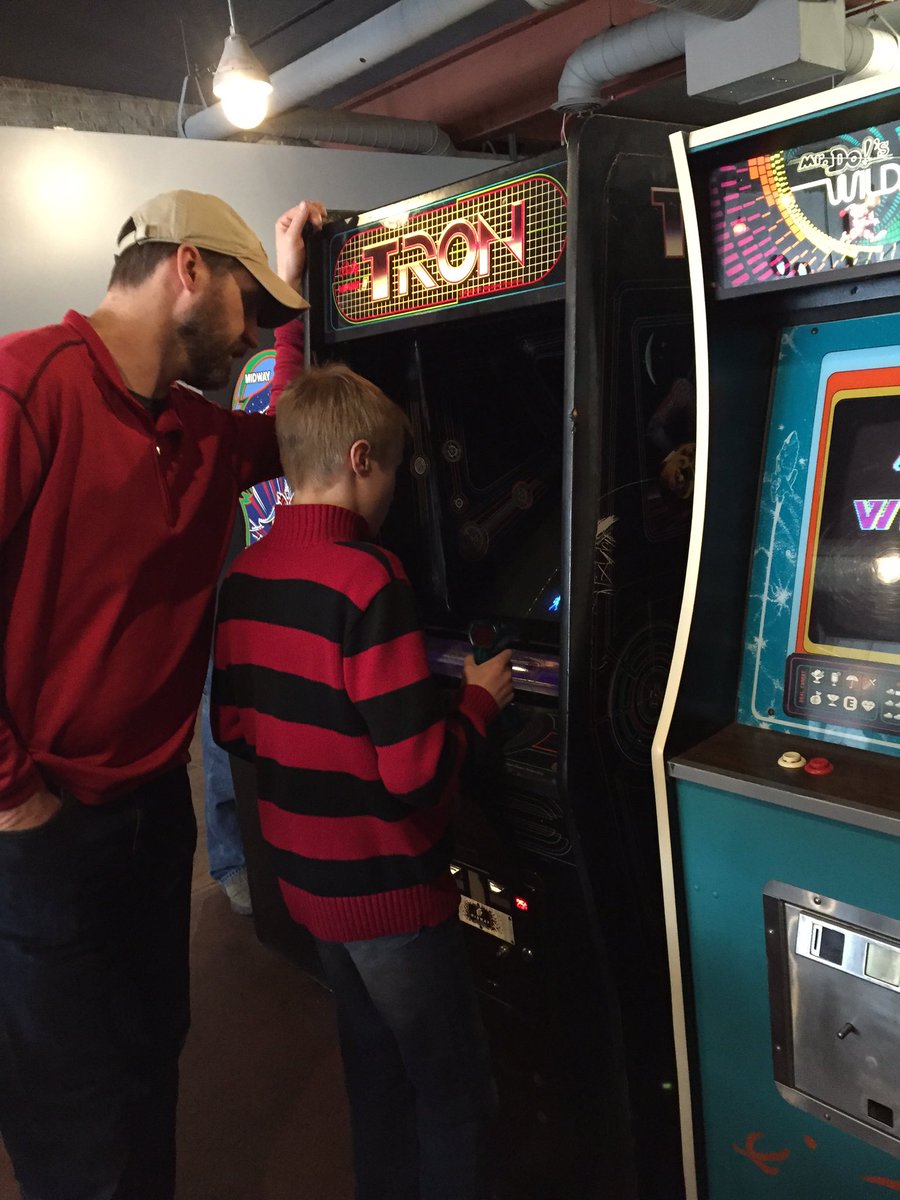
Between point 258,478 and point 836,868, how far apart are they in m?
1.19

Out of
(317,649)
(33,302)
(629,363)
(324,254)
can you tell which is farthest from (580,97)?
(317,649)

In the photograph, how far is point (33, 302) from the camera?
4.73 metres

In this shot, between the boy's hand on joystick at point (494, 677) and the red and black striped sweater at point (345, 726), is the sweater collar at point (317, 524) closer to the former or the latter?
the red and black striped sweater at point (345, 726)

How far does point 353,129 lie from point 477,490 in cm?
539

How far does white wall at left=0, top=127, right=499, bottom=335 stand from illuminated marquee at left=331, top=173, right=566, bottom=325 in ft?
11.7

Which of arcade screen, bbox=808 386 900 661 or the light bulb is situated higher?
the light bulb

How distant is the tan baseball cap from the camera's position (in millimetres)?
1493

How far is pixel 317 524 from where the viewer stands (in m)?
1.40

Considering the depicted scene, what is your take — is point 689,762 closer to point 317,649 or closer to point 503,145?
point 317,649

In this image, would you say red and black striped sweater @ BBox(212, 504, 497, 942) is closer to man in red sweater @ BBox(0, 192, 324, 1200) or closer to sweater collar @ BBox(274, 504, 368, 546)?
sweater collar @ BBox(274, 504, 368, 546)

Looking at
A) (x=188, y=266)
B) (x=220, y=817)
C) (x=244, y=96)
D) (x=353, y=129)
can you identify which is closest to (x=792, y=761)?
(x=188, y=266)

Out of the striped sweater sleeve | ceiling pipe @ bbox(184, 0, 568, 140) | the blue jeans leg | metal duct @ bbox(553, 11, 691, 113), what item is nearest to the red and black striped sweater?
the striped sweater sleeve

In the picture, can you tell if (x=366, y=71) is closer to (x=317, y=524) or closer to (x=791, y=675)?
(x=317, y=524)

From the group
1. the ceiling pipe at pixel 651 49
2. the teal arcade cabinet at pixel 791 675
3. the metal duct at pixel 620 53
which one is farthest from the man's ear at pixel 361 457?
the metal duct at pixel 620 53
